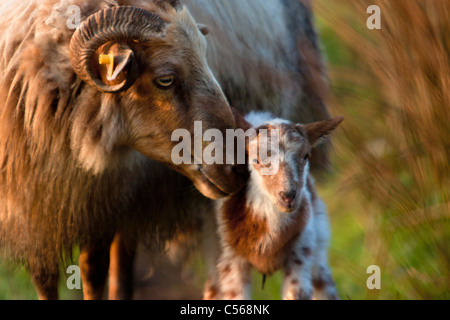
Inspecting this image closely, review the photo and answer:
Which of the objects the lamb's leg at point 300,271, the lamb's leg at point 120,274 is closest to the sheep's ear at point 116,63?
the lamb's leg at point 300,271

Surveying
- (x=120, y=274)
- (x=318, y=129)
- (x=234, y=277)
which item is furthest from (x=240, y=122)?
(x=120, y=274)

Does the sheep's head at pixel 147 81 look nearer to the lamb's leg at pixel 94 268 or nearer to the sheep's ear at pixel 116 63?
the sheep's ear at pixel 116 63

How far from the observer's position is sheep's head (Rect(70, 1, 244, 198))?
3174 mm

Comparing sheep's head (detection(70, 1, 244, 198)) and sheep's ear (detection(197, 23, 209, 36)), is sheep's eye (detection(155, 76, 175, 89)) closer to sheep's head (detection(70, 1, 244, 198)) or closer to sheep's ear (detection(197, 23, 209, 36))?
sheep's head (detection(70, 1, 244, 198))

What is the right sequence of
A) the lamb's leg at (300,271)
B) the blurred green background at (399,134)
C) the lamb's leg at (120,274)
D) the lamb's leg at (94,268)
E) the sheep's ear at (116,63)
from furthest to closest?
the lamb's leg at (120,274) < the lamb's leg at (94,268) < the lamb's leg at (300,271) < the blurred green background at (399,134) < the sheep's ear at (116,63)

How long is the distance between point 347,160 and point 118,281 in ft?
7.61

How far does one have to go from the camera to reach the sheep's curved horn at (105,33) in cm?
316

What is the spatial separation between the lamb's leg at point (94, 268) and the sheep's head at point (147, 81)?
44.0 inches

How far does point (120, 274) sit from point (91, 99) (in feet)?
7.55

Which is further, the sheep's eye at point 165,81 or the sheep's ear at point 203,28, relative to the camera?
the sheep's ear at point 203,28

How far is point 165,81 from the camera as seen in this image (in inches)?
131

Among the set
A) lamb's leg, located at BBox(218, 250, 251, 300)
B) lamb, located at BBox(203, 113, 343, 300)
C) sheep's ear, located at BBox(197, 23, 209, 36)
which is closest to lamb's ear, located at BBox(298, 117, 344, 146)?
lamb, located at BBox(203, 113, 343, 300)

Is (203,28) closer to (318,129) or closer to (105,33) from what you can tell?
(105,33)

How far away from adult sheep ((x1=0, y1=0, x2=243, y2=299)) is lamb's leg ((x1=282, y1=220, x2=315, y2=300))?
56 cm
